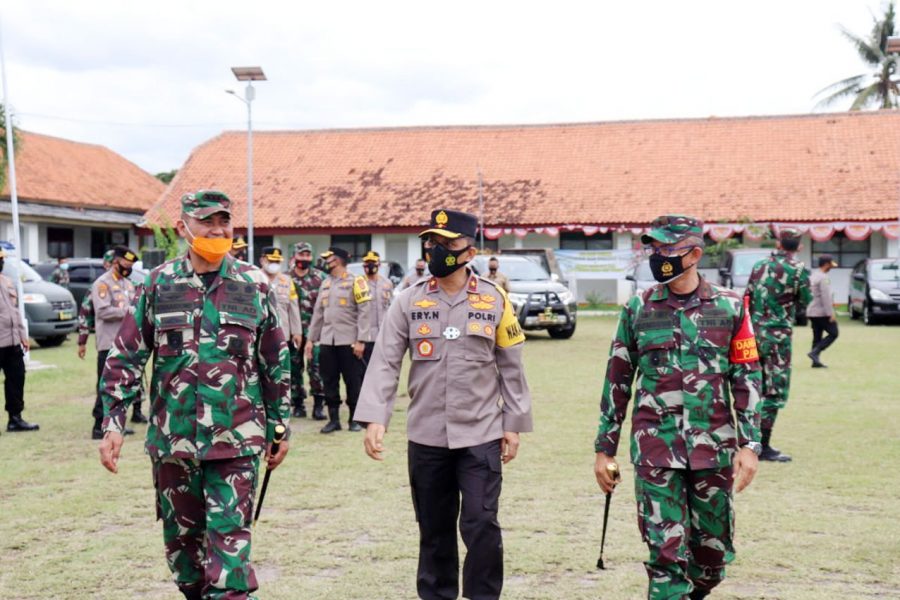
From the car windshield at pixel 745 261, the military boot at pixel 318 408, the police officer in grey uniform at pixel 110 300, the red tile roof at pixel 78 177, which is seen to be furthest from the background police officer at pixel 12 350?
the red tile roof at pixel 78 177

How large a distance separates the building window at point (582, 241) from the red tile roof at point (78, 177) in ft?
61.5

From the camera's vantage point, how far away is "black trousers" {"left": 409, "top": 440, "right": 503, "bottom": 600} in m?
4.86

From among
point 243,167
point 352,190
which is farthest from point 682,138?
point 243,167

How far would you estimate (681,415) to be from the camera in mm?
4617

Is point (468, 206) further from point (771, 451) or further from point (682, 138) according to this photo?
point (771, 451)

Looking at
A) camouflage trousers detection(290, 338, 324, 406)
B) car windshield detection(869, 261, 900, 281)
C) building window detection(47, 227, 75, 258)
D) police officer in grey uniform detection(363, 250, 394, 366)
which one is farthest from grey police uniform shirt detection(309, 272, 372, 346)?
building window detection(47, 227, 75, 258)

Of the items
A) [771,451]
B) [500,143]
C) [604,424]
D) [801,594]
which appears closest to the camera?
[604,424]

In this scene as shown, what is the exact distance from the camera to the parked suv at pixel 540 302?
20.9m

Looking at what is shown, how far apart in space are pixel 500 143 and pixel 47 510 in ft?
105

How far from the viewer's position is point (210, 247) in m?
4.64

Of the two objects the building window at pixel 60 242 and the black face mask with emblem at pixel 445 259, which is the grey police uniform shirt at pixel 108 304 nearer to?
the black face mask with emblem at pixel 445 259

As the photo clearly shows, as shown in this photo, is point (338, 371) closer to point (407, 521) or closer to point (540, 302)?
point (407, 521)

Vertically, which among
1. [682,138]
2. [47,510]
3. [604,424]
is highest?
[682,138]

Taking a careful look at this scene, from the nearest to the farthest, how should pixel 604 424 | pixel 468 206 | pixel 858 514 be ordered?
pixel 604 424, pixel 858 514, pixel 468 206
